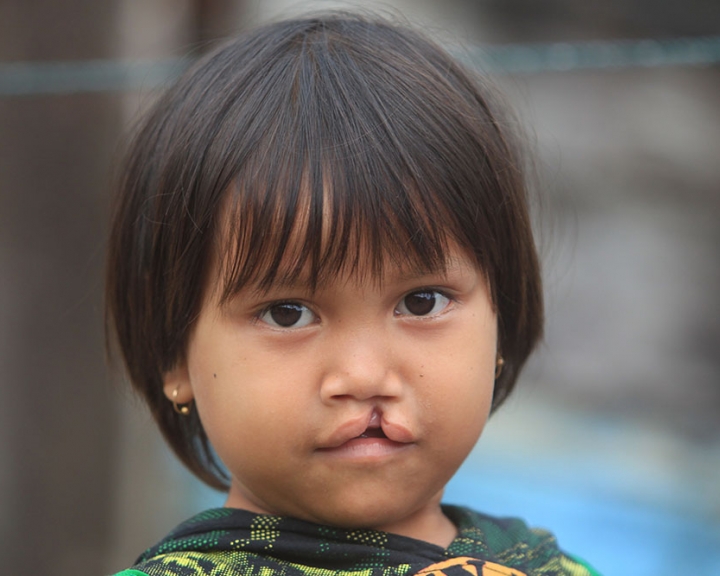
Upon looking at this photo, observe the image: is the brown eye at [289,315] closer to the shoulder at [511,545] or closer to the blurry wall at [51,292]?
the shoulder at [511,545]

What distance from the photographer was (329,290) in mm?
927

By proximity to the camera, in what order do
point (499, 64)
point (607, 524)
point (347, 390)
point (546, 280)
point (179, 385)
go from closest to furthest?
1. point (347, 390)
2. point (179, 385)
3. point (499, 64)
4. point (607, 524)
5. point (546, 280)

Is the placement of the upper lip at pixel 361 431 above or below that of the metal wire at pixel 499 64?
below

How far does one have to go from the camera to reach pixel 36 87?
2098mm

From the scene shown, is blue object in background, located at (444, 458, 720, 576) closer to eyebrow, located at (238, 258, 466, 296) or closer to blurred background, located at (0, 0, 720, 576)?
blurred background, located at (0, 0, 720, 576)

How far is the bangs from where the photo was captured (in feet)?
3.02

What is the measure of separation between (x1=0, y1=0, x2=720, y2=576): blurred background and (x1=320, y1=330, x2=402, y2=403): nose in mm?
682

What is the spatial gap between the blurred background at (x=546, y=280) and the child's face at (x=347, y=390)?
0.59m

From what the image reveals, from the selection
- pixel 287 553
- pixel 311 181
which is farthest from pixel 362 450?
pixel 311 181

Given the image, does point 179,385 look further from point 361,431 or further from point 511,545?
point 511,545

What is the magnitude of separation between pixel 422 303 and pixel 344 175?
0.52 ft

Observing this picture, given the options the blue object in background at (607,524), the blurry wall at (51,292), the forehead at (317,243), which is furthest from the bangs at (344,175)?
the blue object in background at (607,524)

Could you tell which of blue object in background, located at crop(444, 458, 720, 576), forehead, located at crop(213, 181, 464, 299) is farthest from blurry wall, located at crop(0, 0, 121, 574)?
forehead, located at crop(213, 181, 464, 299)

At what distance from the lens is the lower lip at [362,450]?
0.94m
